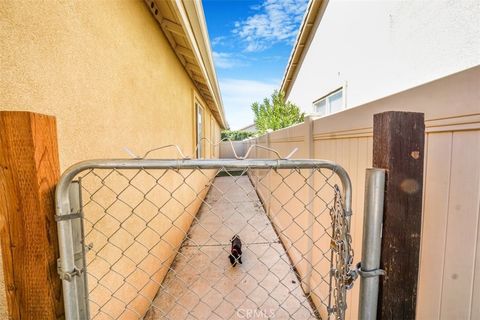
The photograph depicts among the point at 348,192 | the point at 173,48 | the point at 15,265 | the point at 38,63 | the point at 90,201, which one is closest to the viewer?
the point at 15,265

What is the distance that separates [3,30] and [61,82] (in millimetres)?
298

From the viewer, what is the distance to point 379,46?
370 cm

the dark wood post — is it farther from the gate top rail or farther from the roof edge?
the roof edge

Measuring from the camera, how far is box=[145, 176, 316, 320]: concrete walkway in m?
2.05

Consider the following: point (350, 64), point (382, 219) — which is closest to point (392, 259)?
point (382, 219)

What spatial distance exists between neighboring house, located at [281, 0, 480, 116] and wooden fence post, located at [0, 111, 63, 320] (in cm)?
146

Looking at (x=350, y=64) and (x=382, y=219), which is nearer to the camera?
(x=382, y=219)

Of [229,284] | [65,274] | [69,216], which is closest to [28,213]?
[69,216]

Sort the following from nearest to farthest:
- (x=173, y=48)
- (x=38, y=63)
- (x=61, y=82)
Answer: (x=38, y=63), (x=61, y=82), (x=173, y=48)

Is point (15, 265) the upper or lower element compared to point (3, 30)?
lower

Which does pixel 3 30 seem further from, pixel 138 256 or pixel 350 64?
pixel 350 64

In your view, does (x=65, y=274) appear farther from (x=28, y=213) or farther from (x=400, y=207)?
(x=400, y=207)

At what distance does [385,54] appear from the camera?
141 inches

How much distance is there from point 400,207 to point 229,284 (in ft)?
7.28
